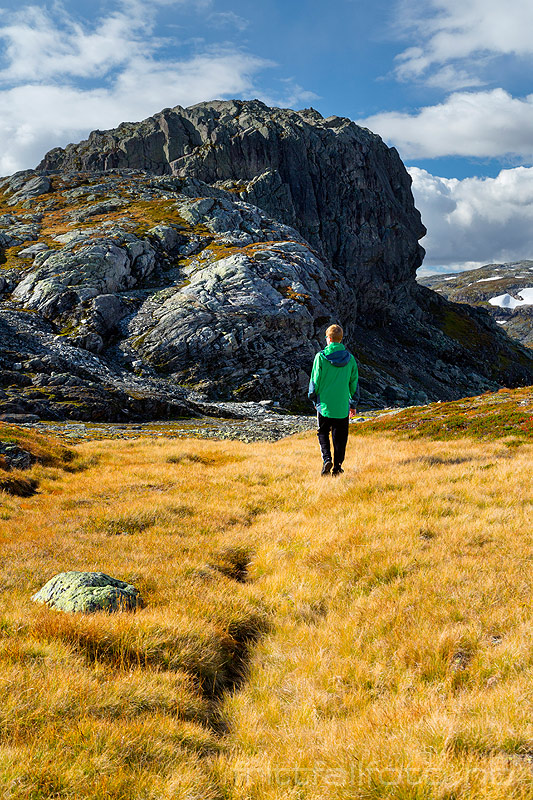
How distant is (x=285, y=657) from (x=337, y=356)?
8171 millimetres

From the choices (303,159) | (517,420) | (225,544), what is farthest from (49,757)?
(303,159)

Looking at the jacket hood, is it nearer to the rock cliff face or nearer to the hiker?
the hiker

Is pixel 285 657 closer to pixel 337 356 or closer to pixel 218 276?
pixel 337 356

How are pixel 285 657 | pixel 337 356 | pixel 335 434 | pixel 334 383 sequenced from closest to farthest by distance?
pixel 285 657, pixel 337 356, pixel 334 383, pixel 335 434

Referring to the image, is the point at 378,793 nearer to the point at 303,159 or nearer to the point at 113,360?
the point at 113,360

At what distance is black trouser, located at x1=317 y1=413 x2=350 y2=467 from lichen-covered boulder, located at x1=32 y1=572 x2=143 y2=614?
7.20 metres

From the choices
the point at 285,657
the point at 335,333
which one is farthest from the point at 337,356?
the point at 285,657

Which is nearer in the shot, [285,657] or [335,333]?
[285,657]

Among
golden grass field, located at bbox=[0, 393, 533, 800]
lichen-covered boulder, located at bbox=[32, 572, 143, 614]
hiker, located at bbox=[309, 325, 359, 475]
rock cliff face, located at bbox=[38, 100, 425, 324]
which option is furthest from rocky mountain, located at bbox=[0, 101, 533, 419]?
lichen-covered boulder, located at bbox=[32, 572, 143, 614]

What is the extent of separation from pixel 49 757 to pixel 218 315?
6425 cm

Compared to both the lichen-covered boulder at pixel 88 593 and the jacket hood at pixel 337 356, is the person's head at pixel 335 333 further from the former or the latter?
the lichen-covered boulder at pixel 88 593

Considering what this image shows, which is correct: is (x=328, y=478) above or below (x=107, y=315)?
below

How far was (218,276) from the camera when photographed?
70.7m

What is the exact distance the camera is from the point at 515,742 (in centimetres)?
304
